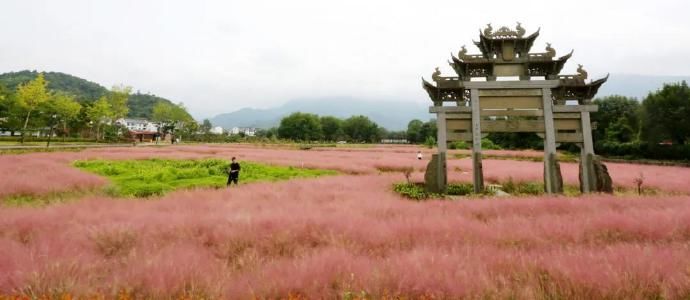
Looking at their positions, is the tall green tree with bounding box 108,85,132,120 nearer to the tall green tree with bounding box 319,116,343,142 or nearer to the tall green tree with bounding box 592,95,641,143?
the tall green tree with bounding box 319,116,343,142

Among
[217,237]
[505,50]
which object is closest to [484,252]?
[217,237]

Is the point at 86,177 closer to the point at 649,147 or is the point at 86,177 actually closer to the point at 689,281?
the point at 689,281

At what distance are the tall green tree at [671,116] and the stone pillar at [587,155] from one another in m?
32.7

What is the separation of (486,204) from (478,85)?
5695 mm

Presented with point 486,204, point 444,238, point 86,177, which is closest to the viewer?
point 444,238

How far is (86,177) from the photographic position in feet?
51.9

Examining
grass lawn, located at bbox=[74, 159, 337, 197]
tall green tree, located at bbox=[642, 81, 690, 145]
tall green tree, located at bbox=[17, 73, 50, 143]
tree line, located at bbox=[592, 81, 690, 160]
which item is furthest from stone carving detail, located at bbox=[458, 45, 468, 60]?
tall green tree, located at bbox=[17, 73, 50, 143]

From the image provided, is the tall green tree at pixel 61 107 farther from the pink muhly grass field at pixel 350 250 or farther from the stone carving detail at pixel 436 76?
the stone carving detail at pixel 436 76

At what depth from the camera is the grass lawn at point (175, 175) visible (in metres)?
14.4

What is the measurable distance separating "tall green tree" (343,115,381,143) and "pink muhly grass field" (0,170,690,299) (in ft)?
358

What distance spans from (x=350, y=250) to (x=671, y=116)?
152 ft

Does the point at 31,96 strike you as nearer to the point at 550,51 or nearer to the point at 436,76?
the point at 436,76

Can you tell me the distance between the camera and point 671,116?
3675cm

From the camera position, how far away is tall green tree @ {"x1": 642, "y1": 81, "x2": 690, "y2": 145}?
3610cm
